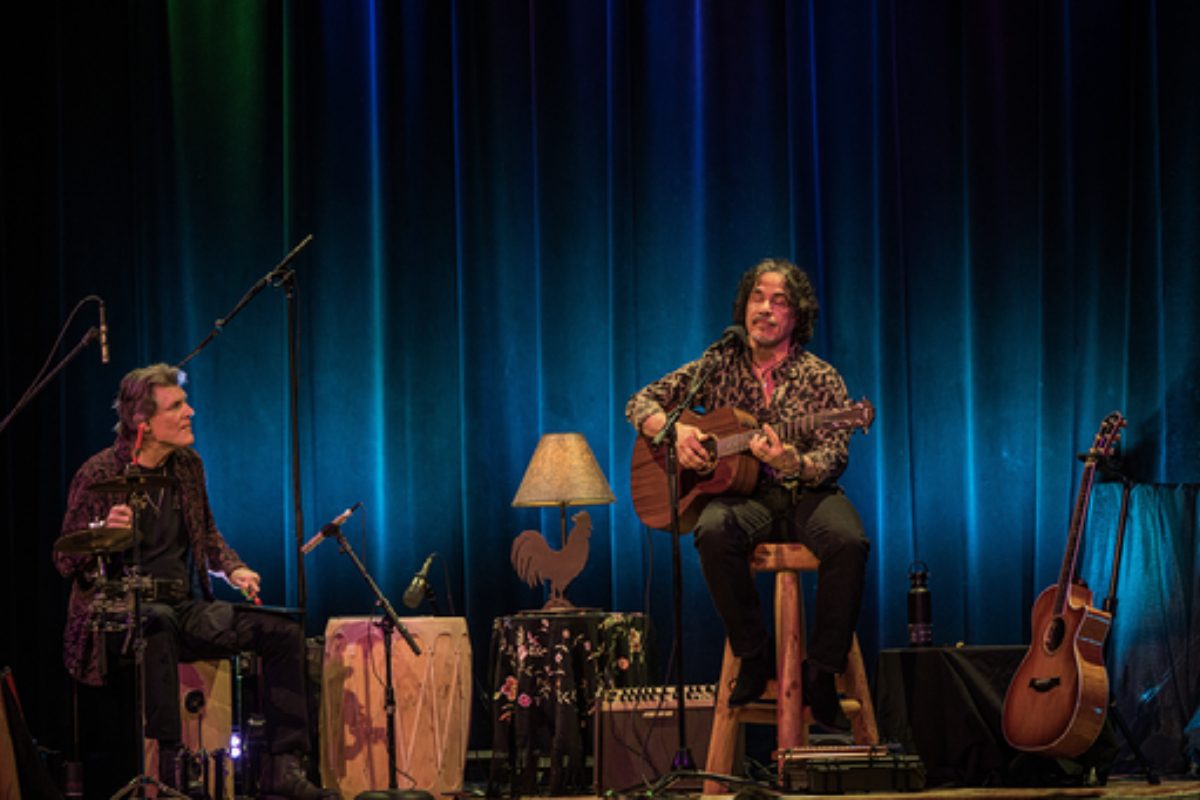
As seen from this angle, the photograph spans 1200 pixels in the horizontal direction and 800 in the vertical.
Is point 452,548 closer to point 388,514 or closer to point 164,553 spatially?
point 388,514

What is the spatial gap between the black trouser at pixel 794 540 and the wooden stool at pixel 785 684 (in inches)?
2.2

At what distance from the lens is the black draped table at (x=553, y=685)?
5082 mm

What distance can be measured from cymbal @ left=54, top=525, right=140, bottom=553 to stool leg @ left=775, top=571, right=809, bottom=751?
6.62 feet

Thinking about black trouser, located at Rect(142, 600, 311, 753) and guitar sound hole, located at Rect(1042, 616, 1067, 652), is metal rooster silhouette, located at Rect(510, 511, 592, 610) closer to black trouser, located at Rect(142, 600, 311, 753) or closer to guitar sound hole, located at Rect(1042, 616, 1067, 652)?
black trouser, located at Rect(142, 600, 311, 753)

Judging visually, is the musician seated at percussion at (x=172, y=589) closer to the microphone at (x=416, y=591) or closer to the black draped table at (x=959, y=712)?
the microphone at (x=416, y=591)

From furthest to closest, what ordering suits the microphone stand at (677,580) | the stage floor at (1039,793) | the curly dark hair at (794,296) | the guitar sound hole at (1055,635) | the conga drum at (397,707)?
the curly dark hair at (794,296)
the conga drum at (397,707)
the guitar sound hole at (1055,635)
the microphone stand at (677,580)
the stage floor at (1039,793)

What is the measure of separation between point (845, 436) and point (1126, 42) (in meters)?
2.35

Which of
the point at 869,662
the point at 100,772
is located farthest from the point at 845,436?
the point at 100,772

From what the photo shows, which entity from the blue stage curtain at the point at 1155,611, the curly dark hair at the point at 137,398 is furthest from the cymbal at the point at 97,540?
the blue stage curtain at the point at 1155,611

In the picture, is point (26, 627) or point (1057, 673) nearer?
point (1057, 673)

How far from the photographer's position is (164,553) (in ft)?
17.5

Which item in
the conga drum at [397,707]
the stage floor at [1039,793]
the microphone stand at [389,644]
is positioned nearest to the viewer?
the stage floor at [1039,793]

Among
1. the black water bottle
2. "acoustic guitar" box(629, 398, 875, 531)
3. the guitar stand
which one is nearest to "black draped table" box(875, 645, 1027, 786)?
the black water bottle

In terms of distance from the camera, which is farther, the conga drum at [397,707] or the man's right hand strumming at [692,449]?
the conga drum at [397,707]
